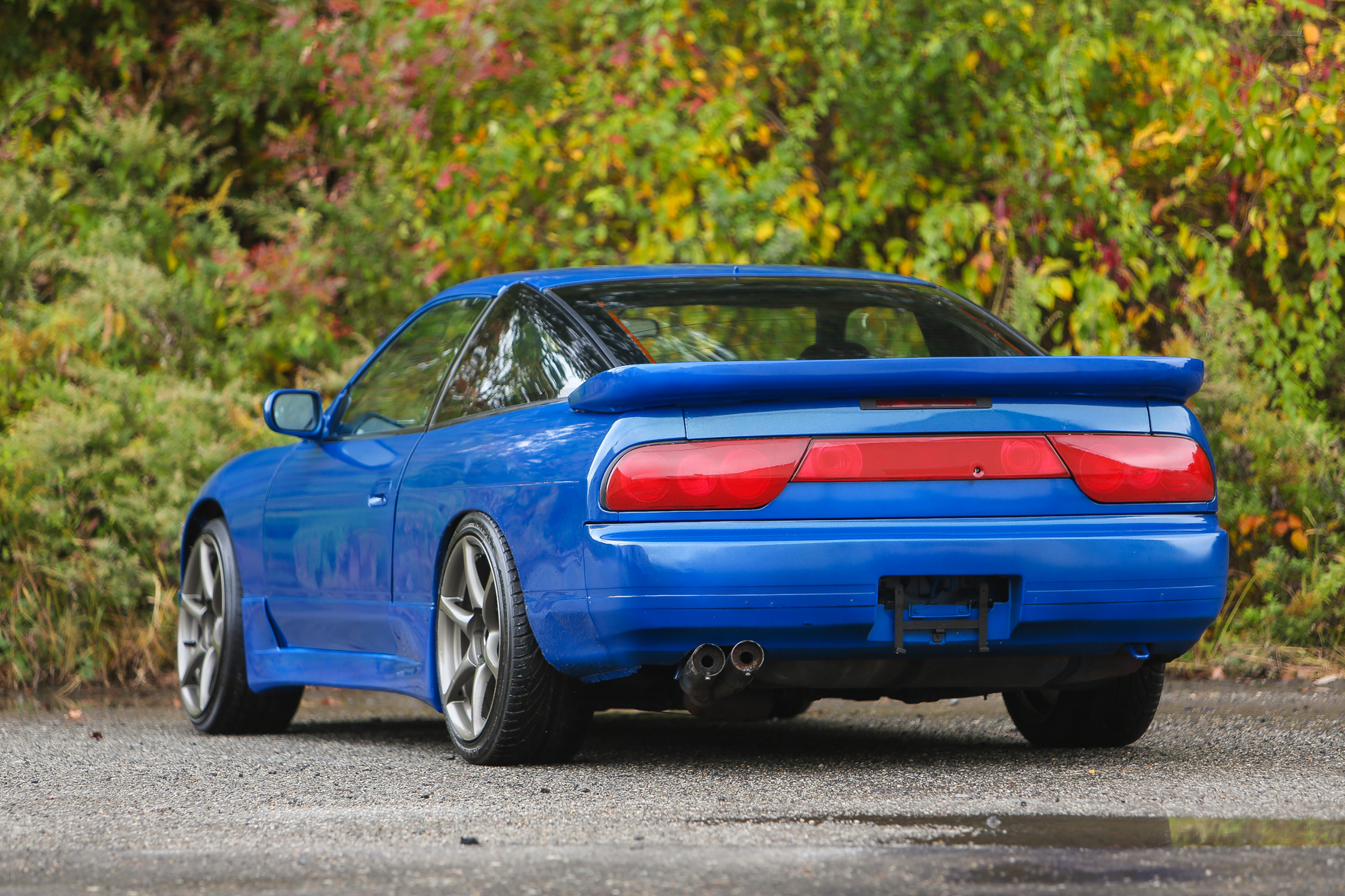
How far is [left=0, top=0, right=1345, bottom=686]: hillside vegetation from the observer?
27.0 feet

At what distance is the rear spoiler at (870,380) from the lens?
4.18 m

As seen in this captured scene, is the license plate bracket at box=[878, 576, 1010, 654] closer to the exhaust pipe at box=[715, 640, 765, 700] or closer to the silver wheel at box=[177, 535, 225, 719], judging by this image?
the exhaust pipe at box=[715, 640, 765, 700]

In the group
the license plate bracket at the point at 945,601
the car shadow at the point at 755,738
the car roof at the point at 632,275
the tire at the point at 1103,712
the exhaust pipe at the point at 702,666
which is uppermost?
the car roof at the point at 632,275

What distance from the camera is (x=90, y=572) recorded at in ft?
26.6

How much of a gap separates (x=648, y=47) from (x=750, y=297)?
15.4ft

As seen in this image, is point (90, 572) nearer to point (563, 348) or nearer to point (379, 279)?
point (379, 279)

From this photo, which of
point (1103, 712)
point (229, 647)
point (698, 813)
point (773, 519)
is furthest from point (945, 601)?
point (229, 647)

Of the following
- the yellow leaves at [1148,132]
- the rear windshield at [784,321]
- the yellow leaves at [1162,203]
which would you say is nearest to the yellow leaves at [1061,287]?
the yellow leaves at [1162,203]

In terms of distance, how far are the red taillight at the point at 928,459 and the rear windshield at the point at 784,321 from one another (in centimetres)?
72

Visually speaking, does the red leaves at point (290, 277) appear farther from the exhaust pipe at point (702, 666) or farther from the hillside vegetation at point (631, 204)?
the exhaust pipe at point (702, 666)

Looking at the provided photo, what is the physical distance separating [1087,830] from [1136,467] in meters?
1.16

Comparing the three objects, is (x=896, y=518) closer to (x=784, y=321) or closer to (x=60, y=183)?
(x=784, y=321)

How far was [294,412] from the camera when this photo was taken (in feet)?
19.3

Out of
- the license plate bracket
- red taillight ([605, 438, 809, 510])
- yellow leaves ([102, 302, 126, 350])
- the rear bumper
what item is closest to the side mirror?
the rear bumper
